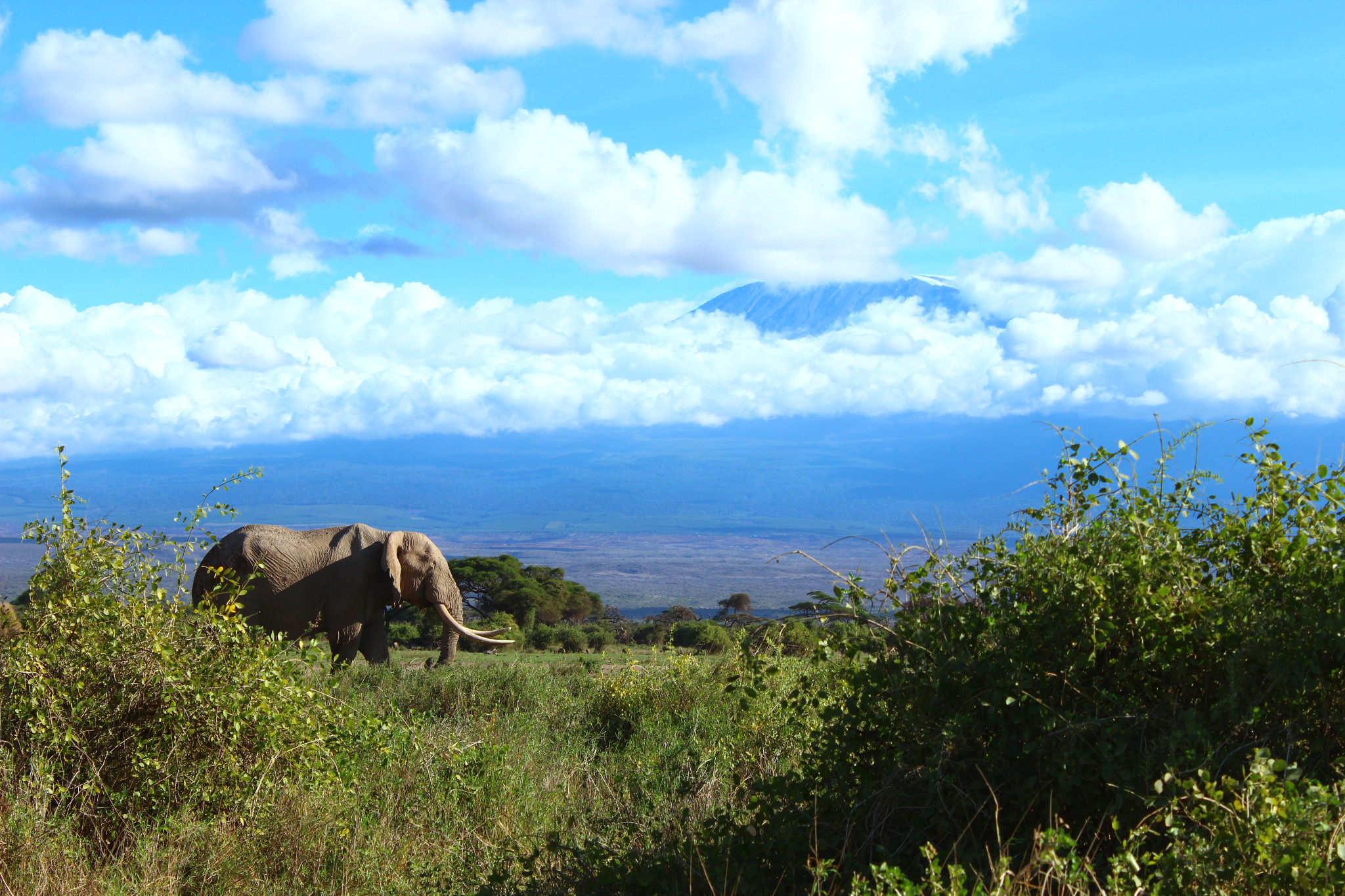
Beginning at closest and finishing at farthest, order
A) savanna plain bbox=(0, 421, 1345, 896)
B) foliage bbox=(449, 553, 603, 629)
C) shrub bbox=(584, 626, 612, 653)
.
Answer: savanna plain bbox=(0, 421, 1345, 896)
shrub bbox=(584, 626, 612, 653)
foliage bbox=(449, 553, 603, 629)

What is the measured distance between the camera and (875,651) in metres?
5.02

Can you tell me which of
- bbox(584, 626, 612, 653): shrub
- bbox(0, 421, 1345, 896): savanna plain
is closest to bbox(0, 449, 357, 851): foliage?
bbox(0, 421, 1345, 896): savanna plain

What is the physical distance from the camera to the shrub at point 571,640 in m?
20.2

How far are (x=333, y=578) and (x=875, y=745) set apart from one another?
10.4m

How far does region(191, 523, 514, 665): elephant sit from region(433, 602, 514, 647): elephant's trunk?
0.10 meters

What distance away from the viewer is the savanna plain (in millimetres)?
4168

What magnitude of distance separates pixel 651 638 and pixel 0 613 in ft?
56.7

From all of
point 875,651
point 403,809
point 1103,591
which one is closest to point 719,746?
point 403,809

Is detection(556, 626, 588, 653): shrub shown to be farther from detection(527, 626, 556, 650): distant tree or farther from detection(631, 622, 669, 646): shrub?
detection(631, 622, 669, 646): shrub

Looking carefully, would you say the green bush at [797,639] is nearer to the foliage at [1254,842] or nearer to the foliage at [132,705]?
the foliage at [132,705]

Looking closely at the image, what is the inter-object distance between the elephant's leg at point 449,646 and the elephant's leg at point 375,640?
83 cm

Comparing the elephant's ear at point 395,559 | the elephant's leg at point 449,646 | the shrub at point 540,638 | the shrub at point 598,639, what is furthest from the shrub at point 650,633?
the elephant's ear at point 395,559

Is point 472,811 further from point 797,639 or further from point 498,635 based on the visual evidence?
point 498,635

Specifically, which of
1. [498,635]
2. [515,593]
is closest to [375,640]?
[498,635]
